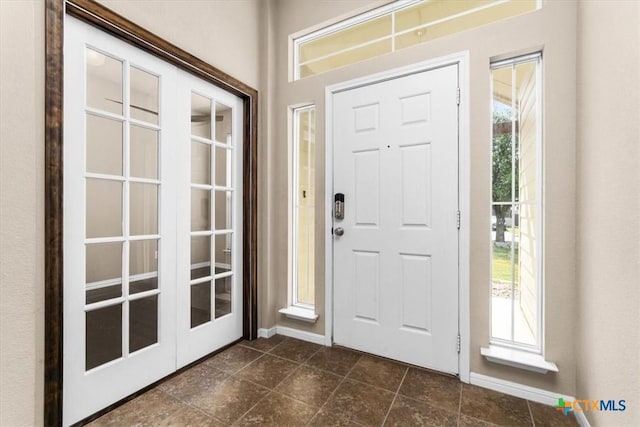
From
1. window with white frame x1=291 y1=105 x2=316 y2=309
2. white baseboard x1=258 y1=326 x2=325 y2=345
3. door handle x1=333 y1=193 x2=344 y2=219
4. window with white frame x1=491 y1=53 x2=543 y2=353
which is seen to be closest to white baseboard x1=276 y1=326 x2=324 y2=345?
white baseboard x1=258 y1=326 x2=325 y2=345

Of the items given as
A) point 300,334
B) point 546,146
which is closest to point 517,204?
point 546,146

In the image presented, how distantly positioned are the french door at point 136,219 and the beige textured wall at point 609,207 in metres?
2.27

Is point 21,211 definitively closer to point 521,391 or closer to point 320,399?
point 320,399

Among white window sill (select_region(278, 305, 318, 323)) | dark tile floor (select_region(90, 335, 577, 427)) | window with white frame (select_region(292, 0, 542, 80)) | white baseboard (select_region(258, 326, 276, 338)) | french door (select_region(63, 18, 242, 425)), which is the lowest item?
dark tile floor (select_region(90, 335, 577, 427))

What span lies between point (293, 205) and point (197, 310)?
1144mm

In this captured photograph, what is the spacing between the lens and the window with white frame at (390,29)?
1.87 metres

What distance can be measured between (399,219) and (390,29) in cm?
145

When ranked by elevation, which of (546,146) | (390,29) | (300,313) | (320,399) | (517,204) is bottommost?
(320,399)

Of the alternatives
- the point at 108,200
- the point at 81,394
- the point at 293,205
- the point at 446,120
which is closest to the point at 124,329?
the point at 81,394

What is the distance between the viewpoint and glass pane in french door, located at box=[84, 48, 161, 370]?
154 cm

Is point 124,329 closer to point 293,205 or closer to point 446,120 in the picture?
point 293,205

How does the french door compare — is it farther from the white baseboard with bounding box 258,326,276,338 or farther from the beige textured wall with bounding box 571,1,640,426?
the beige textured wall with bounding box 571,1,640,426

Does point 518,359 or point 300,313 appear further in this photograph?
point 300,313

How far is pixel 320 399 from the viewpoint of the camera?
5.39 ft
